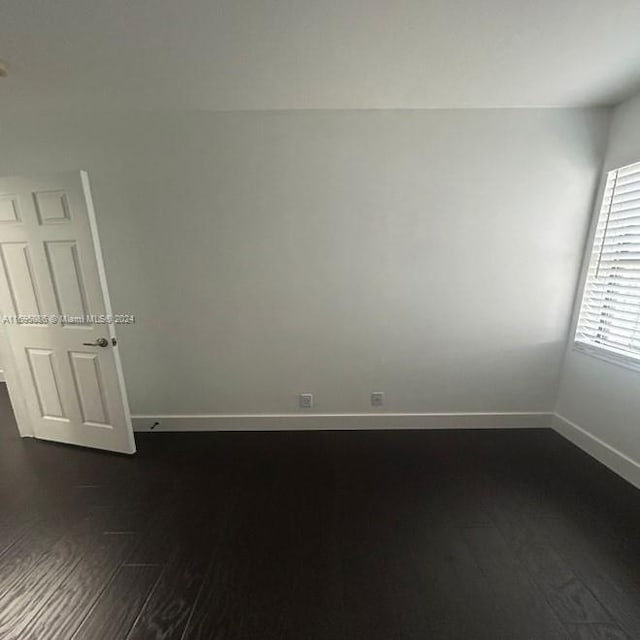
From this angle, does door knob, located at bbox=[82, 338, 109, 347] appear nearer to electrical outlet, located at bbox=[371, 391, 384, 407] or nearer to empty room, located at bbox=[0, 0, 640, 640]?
empty room, located at bbox=[0, 0, 640, 640]

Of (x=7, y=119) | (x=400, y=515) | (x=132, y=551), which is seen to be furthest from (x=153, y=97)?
(x=400, y=515)

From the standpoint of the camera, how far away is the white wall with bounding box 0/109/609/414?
2090 millimetres

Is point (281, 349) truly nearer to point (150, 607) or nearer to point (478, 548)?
point (150, 607)

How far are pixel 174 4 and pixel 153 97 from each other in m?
0.88

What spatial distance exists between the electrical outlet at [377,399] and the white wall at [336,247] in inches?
2.5

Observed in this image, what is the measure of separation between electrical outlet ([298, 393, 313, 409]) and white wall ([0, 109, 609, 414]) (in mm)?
73

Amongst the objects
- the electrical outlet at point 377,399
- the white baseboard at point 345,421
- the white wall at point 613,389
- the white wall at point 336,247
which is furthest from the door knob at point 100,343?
the white wall at point 613,389

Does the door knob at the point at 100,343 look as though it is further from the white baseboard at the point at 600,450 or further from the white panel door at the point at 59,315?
the white baseboard at the point at 600,450

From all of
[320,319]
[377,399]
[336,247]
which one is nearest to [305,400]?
[377,399]

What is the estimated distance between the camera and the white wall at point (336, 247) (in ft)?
6.86

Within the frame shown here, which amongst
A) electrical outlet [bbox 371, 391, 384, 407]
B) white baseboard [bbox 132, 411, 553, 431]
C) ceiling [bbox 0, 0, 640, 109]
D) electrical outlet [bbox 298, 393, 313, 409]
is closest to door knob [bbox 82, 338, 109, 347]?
white baseboard [bbox 132, 411, 553, 431]

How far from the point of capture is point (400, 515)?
1.71 meters

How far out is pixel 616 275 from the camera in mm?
2057

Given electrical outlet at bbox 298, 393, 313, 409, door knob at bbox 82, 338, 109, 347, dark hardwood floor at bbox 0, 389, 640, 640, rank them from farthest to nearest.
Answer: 1. electrical outlet at bbox 298, 393, 313, 409
2. door knob at bbox 82, 338, 109, 347
3. dark hardwood floor at bbox 0, 389, 640, 640
